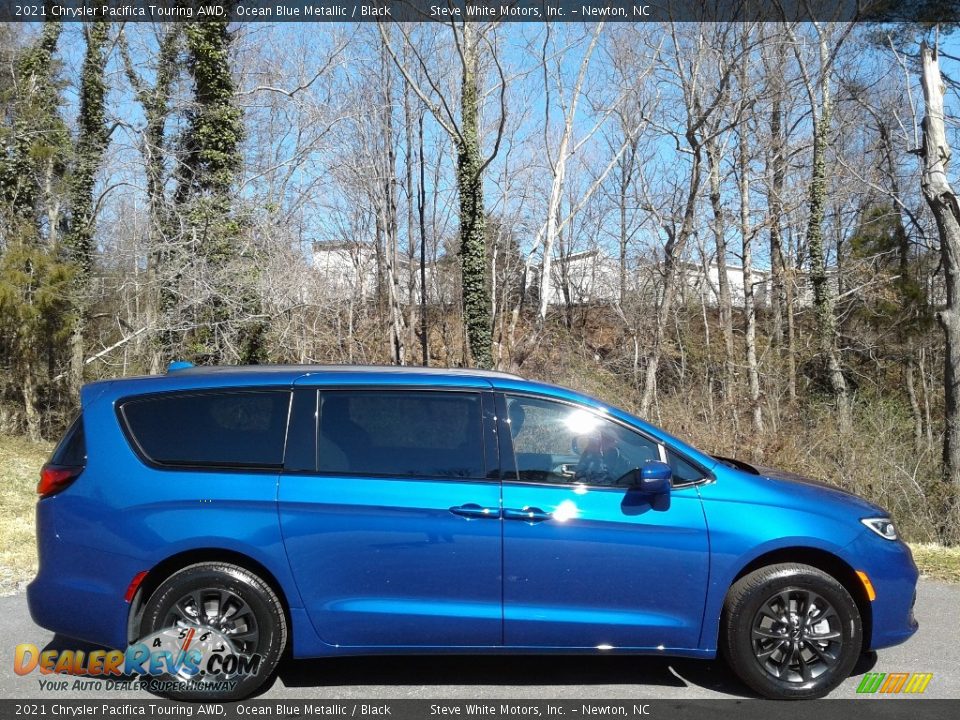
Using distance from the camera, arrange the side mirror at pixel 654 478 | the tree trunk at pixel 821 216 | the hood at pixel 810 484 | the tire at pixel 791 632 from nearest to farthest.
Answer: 1. the side mirror at pixel 654 478
2. the tire at pixel 791 632
3. the hood at pixel 810 484
4. the tree trunk at pixel 821 216

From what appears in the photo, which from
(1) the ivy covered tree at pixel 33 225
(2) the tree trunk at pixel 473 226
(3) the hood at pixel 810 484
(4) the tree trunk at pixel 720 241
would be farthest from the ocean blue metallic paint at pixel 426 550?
(4) the tree trunk at pixel 720 241

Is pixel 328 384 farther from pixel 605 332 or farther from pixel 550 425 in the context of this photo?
pixel 605 332

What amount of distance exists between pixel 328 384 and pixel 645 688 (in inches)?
97.2

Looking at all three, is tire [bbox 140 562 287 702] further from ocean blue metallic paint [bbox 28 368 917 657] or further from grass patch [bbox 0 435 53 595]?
grass patch [bbox 0 435 53 595]

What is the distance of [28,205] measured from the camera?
2052 centimetres

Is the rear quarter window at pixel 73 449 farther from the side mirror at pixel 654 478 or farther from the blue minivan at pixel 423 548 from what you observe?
the side mirror at pixel 654 478

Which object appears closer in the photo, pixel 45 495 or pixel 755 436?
pixel 45 495

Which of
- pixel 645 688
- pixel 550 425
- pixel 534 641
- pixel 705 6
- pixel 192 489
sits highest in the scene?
pixel 705 6

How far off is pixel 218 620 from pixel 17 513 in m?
7.09

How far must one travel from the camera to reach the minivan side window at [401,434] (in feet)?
15.4

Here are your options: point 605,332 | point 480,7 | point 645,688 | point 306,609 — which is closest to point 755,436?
point 480,7

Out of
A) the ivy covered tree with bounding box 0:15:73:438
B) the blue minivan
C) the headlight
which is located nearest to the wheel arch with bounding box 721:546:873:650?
the blue minivan

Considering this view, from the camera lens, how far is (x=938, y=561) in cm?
781

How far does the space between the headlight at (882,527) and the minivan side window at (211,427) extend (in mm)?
3322
